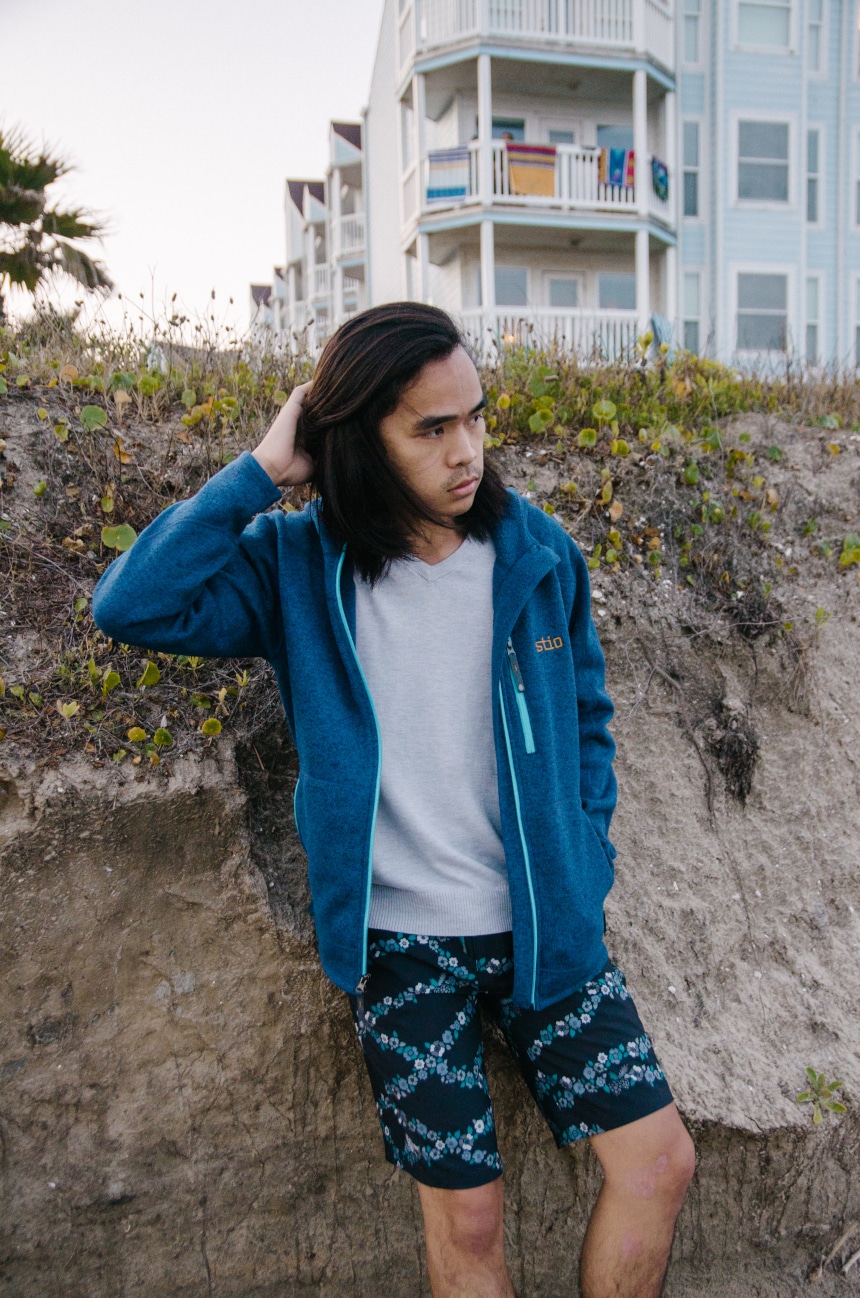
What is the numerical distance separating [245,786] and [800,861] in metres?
1.95

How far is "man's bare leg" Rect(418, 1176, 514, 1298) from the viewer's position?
5.99ft

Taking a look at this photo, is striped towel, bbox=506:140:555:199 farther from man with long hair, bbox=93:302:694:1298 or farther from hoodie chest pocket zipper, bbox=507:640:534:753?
hoodie chest pocket zipper, bbox=507:640:534:753

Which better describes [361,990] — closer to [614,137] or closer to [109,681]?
[109,681]

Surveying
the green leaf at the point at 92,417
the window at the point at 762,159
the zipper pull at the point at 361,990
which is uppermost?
the window at the point at 762,159

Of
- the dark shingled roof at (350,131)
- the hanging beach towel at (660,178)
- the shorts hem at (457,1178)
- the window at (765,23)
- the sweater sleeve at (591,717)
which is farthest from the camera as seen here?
the dark shingled roof at (350,131)

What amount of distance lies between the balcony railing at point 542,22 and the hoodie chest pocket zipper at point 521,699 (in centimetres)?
1481

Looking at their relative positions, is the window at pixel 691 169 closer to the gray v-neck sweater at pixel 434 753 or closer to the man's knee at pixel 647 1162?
the gray v-neck sweater at pixel 434 753

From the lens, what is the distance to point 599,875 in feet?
6.77

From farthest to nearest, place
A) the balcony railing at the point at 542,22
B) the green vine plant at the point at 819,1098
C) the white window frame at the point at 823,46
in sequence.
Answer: the white window frame at the point at 823,46
the balcony railing at the point at 542,22
the green vine plant at the point at 819,1098

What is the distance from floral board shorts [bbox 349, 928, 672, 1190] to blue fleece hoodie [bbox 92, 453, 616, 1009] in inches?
2.8

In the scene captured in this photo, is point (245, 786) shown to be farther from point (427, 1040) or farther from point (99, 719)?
point (427, 1040)

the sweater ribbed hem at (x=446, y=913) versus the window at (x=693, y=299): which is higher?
the window at (x=693, y=299)

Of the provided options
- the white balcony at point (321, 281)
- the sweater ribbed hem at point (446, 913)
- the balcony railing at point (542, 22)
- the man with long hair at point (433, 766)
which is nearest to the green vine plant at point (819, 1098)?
the man with long hair at point (433, 766)

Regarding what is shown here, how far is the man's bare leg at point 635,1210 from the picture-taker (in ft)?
6.02
